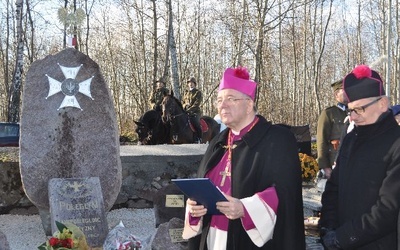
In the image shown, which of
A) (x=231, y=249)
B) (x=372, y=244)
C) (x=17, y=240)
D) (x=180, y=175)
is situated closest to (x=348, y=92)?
(x=372, y=244)

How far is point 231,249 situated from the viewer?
307 centimetres

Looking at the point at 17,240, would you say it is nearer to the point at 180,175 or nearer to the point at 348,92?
the point at 180,175

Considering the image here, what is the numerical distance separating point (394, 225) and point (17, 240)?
16.3 feet

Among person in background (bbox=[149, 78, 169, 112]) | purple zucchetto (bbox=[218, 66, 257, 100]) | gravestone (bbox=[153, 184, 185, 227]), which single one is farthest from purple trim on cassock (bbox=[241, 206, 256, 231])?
person in background (bbox=[149, 78, 169, 112])

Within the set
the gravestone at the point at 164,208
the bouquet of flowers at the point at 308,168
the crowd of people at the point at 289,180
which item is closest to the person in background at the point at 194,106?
the bouquet of flowers at the point at 308,168

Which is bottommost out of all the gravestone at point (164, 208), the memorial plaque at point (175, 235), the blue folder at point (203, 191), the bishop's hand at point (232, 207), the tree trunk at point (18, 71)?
the memorial plaque at point (175, 235)

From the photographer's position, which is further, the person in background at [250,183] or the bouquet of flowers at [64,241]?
the bouquet of flowers at [64,241]

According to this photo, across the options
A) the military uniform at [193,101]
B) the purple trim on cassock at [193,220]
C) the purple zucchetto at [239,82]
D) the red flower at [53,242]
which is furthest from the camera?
the military uniform at [193,101]

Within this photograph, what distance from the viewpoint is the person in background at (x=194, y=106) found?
531 inches

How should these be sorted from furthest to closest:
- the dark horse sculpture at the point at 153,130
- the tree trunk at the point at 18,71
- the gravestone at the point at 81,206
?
1. the tree trunk at the point at 18,71
2. the dark horse sculpture at the point at 153,130
3. the gravestone at the point at 81,206

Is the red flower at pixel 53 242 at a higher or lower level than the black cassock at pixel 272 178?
lower

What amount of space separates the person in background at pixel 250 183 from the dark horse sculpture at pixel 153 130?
9.99m

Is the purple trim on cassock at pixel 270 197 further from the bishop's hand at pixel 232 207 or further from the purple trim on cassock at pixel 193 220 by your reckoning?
the purple trim on cassock at pixel 193 220

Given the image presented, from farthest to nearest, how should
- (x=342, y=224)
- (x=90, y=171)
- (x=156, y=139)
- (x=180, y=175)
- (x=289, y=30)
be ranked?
(x=289, y=30), (x=156, y=139), (x=180, y=175), (x=90, y=171), (x=342, y=224)
